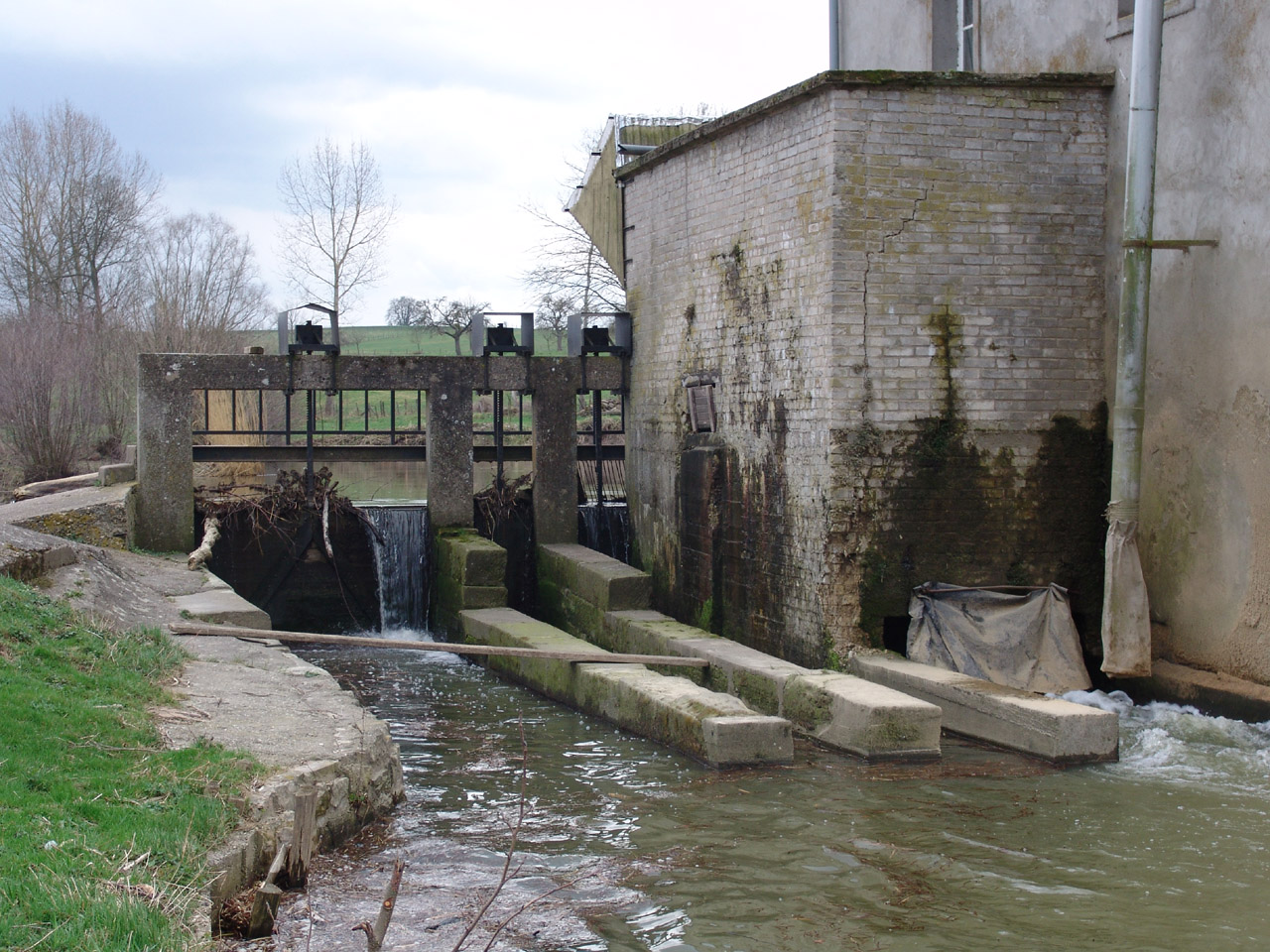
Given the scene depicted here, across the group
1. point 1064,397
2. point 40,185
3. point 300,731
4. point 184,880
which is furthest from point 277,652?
point 40,185

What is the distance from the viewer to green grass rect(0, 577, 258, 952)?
381 cm

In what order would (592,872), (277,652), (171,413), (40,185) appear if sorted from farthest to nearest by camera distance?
(40,185) < (171,413) < (277,652) < (592,872)

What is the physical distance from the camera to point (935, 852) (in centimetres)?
607

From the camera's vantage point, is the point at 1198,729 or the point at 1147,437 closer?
the point at 1198,729

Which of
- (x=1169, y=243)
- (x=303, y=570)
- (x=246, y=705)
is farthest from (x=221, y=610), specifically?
(x=1169, y=243)

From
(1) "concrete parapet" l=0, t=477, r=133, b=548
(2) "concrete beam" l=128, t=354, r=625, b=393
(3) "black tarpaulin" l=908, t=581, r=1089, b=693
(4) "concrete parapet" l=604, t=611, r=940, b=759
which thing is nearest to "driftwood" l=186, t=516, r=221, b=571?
(1) "concrete parapet" l=0, t=477, r=133, b=548

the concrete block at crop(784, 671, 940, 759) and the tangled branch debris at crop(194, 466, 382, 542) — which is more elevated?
the tangled branch debris at crop(194, 466, 382, 542)

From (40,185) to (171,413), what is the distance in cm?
2317

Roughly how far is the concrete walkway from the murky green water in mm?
299

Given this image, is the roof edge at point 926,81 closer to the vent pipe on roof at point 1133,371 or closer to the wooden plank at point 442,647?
the vent pipe on roof at point 1133,371

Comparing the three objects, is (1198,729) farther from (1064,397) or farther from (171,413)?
(171,413)

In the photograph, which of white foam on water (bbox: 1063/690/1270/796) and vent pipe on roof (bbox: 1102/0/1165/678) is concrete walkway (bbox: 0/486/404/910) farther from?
vent pipe on roof (bbox: 1102/0/1165/678)

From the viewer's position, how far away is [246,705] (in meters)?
7.16

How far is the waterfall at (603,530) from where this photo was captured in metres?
14.9
